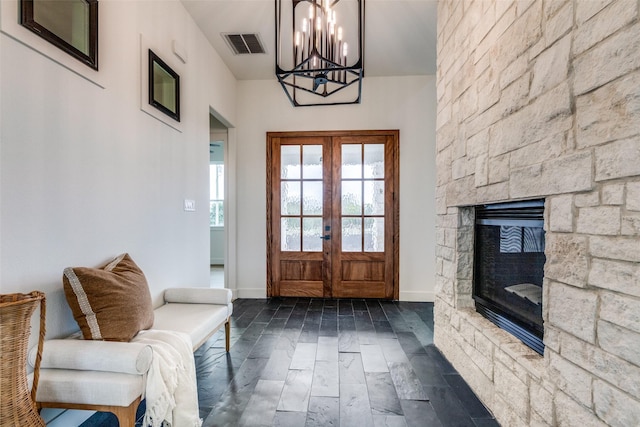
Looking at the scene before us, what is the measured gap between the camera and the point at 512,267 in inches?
71.4

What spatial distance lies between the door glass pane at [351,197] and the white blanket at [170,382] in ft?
9.42

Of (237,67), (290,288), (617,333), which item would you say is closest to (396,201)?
(290,288)

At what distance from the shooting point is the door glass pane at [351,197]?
4.21m

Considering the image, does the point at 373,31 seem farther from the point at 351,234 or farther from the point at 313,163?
the point at 351,234

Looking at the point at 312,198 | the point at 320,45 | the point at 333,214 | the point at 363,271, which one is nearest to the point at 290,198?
the point at 312,198

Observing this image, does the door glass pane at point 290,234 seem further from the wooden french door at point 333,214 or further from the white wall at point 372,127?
the white wall at point 372,127

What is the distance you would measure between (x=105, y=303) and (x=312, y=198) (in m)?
2.99

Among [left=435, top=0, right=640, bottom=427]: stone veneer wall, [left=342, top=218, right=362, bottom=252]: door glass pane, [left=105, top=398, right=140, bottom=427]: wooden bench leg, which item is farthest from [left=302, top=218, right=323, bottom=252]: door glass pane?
[left=105, top=398, right=140, bottom=427]: wooden bench leg

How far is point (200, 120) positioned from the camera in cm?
319

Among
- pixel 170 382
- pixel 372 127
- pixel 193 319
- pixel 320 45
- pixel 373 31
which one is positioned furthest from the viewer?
pixel 372 127

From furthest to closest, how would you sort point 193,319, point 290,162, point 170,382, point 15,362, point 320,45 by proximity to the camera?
point 290,162
point 193,319
point 320,45
point 170,382
point 15,362

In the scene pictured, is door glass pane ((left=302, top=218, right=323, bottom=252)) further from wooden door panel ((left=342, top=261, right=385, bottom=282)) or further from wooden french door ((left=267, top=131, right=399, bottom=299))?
Result: wooden door panel ((left=342, top=261, right=385, bottom=282))

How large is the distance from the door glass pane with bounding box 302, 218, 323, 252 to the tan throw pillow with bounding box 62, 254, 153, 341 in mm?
2679

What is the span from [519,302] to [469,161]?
925 mm
